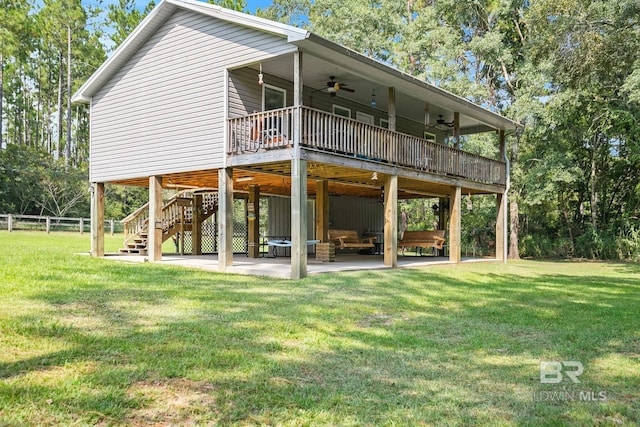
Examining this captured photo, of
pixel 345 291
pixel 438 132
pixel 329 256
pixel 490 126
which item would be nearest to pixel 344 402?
pixel 345 291

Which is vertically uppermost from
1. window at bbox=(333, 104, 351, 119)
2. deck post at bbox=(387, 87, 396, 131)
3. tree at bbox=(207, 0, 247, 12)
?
tree at bbox=(207, 0, 247, 12)

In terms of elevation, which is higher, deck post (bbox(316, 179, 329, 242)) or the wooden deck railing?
the wooden deck railing

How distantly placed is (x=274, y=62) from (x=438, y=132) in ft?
39.0

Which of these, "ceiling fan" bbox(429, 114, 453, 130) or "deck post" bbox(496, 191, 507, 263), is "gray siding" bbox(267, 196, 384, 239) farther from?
"deck post" bbox(496, 191, 507, 263)

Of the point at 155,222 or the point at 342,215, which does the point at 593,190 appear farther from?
the point at 155,222

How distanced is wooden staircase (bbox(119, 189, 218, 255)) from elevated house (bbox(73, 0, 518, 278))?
57mm

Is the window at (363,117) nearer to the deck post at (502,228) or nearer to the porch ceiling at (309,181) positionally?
the porch ceiling at (309,181)

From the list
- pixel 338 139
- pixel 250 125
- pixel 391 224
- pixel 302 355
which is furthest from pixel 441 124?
pixel 302 355

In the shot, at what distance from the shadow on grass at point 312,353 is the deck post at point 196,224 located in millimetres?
9418

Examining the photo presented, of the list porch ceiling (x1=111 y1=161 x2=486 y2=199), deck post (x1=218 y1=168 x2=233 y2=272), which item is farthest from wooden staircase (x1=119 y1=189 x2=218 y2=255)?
deck post (x1=218 y1=168 x2=233 y2=272)

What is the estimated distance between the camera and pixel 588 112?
20.8 meters

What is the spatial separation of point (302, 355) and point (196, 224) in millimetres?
14788

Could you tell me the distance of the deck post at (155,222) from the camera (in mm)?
14313

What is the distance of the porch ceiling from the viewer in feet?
44.5
